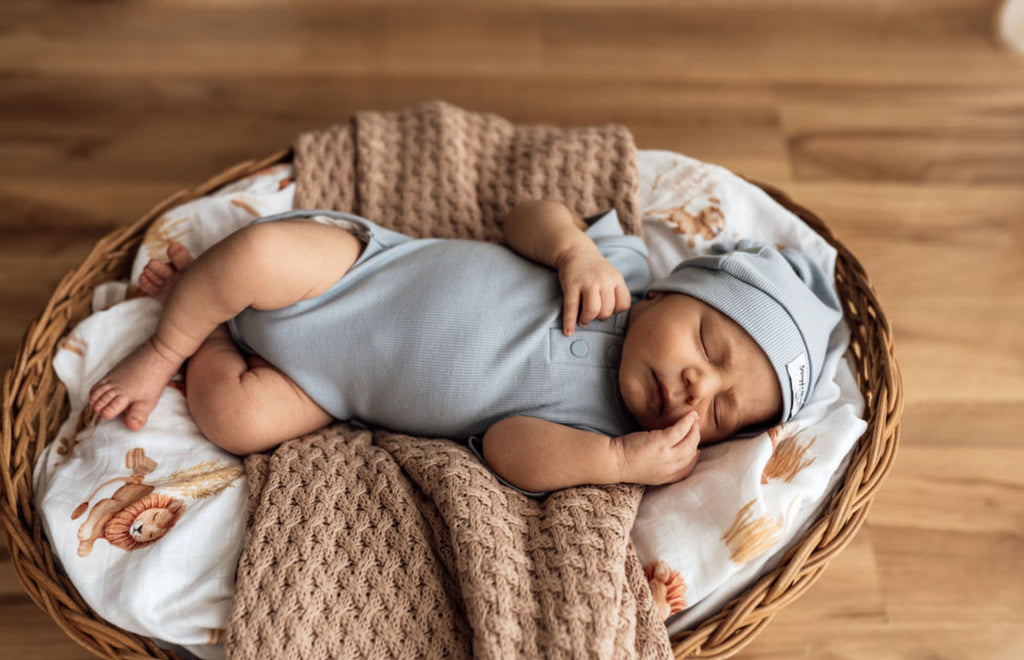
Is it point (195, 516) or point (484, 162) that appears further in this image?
point (484, 162)

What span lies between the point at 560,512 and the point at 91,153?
4.71 feet

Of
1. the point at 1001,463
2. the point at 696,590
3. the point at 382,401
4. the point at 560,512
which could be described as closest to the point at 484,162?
the point at 382,401

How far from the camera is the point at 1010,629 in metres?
1.38

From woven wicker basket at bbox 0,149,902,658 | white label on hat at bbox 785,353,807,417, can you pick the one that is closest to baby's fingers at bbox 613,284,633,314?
white label on hat at bbox 785,353,807,417

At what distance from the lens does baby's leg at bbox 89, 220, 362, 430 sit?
1188mm

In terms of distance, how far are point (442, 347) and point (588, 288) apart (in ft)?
0.76

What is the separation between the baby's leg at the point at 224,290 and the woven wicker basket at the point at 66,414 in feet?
0.37

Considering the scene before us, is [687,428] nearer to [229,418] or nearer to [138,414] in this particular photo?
[229,418]

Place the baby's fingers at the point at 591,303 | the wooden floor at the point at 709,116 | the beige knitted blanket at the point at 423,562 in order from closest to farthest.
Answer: the beige knitted blanket at the point at 423,562 < the baby's fingers at the point at 591,303 < the wooden floor at the point at 709,116

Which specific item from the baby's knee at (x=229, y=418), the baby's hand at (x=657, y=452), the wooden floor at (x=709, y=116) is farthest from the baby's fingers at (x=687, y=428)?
the baby's knee at (x=229, y=418)

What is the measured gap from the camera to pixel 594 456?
115 centimetres

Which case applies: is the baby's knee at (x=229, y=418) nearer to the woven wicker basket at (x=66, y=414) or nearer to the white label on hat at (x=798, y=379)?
the woven wicker basket at (x=66, y=414)

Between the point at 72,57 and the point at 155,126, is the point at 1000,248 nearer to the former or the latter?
the point at 155,126

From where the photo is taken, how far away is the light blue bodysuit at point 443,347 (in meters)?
1.24
